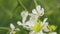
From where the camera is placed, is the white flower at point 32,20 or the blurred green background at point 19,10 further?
the blurred green background at point 19,10

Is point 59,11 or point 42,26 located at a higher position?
point 59,11

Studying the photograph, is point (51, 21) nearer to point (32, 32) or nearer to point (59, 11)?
point (59, 11)

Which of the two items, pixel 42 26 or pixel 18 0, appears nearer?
pixel 42 26

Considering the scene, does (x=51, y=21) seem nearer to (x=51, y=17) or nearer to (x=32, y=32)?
(x=51, y=17)

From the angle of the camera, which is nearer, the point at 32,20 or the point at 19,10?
the point at 32,20

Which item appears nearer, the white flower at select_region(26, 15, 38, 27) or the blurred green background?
the white flower at select_region(26, 15, 38, 27)

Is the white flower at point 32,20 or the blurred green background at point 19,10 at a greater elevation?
the blurred green background at point 19,10

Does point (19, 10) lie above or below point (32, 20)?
above

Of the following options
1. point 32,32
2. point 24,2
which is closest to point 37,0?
point 24,2

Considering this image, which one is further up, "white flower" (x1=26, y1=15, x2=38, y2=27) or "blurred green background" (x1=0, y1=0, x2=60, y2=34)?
"blurred green background" (x1=0, y1=0, x2=60, y2=34)
